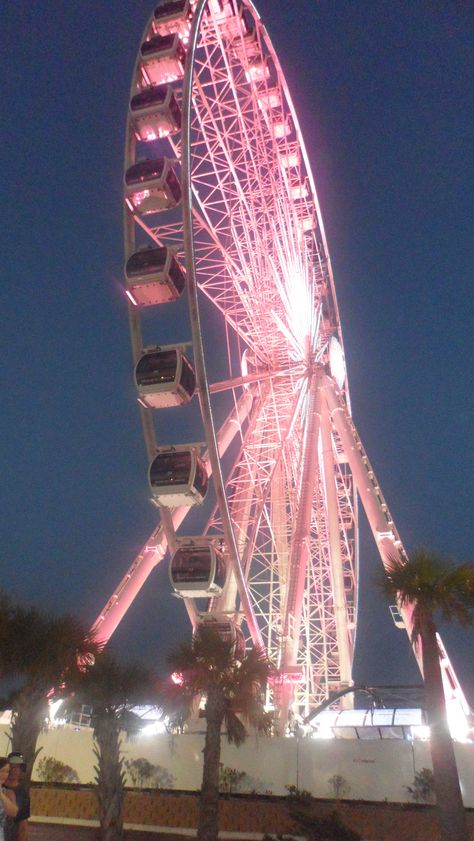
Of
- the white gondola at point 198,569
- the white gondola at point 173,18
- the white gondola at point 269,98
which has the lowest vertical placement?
the white gondola at point 198,569

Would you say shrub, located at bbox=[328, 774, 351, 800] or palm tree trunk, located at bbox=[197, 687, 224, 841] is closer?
palm tree trunk, located at bbox=[197, 687, 224, 841]

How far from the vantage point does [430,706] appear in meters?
13.0

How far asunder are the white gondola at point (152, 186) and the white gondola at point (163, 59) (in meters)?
3.58

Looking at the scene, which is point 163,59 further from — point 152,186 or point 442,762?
point 442,762

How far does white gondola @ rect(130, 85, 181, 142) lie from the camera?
21.7 metres

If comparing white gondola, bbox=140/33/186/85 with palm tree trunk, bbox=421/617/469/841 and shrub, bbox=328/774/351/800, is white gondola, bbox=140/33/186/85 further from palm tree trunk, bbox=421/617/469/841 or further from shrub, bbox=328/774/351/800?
shrub, bbox=328/774/351/800

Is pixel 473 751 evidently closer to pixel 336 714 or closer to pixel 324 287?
pixel 336 714

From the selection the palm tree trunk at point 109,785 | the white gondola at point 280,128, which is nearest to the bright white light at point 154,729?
the palm tree trunk at point 109,785

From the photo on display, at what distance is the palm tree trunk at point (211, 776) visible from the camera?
14375 mm

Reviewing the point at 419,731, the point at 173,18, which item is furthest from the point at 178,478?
the point at 173,18

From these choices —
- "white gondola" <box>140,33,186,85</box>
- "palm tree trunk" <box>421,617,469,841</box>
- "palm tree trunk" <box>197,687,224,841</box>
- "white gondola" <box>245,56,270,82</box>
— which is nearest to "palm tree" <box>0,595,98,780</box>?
"palm tree trunk" <box>197,687,224,841</box>

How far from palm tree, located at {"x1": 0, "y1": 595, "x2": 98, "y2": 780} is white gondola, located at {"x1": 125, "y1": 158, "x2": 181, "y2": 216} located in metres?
12.6

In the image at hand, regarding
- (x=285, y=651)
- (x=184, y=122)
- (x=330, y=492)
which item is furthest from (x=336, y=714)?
(x=184, y=122)

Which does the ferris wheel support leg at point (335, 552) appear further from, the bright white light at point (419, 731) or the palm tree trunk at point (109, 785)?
the palm tree trunk at point (109, 785)
